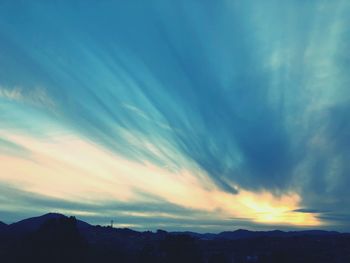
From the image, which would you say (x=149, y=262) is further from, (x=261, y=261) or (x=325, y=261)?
(x=325, y=261)

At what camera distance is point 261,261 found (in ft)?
301

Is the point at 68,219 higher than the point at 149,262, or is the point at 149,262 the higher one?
the point at 68,219

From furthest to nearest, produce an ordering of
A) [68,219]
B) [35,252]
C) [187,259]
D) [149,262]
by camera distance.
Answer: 1. [149,262]
2. [187,259]
3. [68,219]
4. [35,252]

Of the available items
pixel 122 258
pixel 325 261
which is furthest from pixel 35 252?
pixel 325 261

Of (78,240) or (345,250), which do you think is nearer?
(78,240)

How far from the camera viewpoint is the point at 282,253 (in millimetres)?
86125

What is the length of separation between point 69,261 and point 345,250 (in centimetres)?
16942

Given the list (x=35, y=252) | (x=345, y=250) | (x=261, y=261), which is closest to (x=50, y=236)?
(x=35, y=252)

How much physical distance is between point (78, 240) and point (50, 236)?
559 cm

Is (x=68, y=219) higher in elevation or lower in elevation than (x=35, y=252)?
higher

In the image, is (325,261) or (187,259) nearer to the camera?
(187,259)

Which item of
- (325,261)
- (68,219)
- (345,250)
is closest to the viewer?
(68,219)

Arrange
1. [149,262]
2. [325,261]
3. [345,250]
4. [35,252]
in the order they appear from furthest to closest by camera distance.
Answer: [345,250]
[325,261]
[149,262]
[35,252]

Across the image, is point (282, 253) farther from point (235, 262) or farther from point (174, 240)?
point (235, 262)
